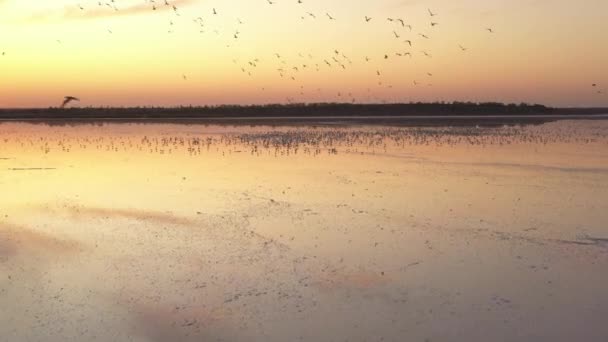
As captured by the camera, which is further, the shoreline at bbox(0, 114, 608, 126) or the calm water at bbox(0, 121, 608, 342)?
the shoreline at bbox(0, 114, 608, 126)

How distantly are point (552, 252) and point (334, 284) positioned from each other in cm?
268

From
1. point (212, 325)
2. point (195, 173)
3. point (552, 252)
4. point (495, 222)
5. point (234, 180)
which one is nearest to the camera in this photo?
point (212, 325)

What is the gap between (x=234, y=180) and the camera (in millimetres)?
13719

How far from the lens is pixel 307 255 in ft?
24.0

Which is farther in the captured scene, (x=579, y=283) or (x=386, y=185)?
(x=386, y=185)

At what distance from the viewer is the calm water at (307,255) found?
16.9ft

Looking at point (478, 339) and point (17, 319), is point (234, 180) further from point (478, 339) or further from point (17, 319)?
point (478, 339)

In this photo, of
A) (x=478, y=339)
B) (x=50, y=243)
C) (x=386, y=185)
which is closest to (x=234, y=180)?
(x=386, y=185)

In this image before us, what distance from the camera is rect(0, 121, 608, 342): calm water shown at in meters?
5.16

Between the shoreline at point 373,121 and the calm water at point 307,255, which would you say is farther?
the shoreline at point 373,121

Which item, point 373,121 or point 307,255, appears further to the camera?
point 373,121

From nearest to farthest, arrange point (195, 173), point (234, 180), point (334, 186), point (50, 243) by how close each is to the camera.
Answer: point (50, 243) < point (334, 186) < point (234, 180) < point (195, 173)

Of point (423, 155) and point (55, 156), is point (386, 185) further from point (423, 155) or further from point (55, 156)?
Result: point (55, 156)

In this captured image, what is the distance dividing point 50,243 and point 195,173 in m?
6.98
